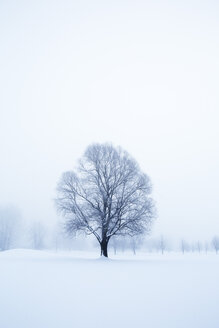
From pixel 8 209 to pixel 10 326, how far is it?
69203 mm

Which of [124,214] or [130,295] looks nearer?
[130,295]

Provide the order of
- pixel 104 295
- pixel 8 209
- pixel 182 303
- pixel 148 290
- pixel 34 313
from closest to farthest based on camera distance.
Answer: pixel 34 313 → pixel 182 303 → pixel 104 295 → pixel 148 290 → pixel 8 209

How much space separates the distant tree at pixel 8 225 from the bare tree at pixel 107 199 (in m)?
49.1

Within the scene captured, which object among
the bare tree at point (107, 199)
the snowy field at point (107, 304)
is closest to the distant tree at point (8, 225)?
the bare tree at point (107, 199)

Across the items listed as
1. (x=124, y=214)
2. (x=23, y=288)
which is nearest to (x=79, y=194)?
(x=124, y=214)

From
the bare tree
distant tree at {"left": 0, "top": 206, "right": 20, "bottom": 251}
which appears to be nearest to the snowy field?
the bare tree

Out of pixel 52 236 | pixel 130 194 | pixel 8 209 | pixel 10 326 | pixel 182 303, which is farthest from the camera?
pixel 52 236

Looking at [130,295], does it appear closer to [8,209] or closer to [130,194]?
[130,194]

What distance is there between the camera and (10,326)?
4.48 m

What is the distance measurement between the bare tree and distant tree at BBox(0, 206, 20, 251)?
4913cm

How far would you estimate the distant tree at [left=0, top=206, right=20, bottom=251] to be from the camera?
207 feet

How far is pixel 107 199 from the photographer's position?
78.7 ft

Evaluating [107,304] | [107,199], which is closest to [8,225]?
[107,199]

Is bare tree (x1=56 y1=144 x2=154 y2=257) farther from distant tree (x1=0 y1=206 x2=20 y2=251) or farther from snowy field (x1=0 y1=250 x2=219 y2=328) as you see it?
distant tree (x1=0 y1=206 x2=20 y2=251)
